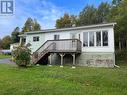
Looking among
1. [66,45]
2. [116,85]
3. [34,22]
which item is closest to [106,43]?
[66,45]

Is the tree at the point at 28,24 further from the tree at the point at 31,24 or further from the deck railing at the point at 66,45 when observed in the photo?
the deck railing at the point at 66,45

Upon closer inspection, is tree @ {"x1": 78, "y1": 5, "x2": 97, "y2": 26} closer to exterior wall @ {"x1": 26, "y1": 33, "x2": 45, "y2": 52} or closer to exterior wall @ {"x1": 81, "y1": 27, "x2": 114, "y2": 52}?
exterior wall @ {"x1": 26, "y1": 33, "x2": 45, "y2": 52}

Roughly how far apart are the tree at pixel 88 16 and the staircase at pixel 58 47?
86.6ft

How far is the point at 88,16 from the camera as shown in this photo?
53.3m

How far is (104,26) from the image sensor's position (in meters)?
23.8

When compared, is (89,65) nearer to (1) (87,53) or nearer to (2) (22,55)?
(1) (87,53)

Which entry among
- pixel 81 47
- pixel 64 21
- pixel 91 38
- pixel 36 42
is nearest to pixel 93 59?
pixel 81 47

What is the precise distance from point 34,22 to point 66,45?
48698mm

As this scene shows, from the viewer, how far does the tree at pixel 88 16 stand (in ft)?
172

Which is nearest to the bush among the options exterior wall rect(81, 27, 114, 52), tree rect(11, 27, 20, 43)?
exterior wall rect(81, 27, 114, 52)

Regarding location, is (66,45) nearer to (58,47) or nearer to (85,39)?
(58,47)

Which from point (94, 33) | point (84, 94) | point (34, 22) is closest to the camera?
point (84, 94)

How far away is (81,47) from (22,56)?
22.9 ft

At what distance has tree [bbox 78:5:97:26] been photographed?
52.4 metres
